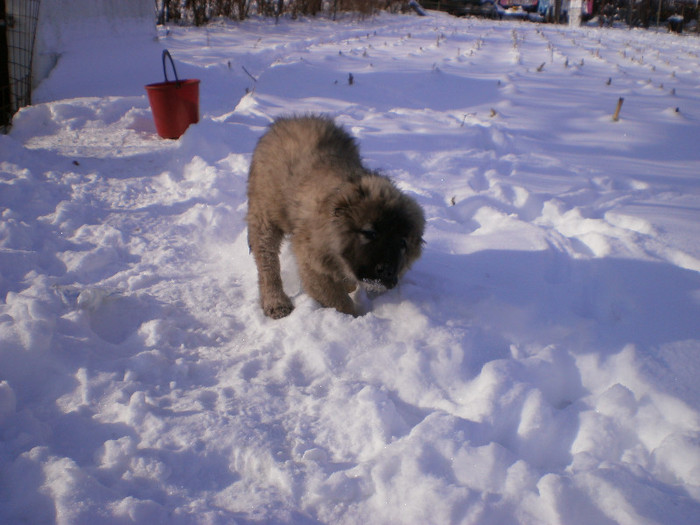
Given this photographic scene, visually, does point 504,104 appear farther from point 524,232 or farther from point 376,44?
point 376,44

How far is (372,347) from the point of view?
8.06 feet

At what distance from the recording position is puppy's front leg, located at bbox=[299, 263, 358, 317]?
2721 millimetres

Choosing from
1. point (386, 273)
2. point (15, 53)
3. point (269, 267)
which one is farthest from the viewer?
point (15, 53)

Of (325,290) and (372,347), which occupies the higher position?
(325,290)

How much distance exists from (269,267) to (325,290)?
0.49 m

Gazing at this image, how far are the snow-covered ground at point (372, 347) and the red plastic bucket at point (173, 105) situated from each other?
0.99 feet

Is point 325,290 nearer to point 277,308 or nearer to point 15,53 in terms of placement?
point 277,308

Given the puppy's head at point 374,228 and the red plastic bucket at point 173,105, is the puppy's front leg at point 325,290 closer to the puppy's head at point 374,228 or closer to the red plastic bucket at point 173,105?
the puppy's head at point 374,228

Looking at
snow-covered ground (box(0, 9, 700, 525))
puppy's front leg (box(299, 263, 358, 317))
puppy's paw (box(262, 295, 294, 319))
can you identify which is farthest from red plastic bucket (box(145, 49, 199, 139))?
puppy's front leg (box(299, 263, 358, 317))

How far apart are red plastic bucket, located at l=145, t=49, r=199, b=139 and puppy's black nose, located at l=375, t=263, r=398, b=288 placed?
4318mm

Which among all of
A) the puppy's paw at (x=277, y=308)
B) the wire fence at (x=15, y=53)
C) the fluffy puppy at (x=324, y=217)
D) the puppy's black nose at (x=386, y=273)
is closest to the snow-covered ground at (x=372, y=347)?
the puppy's paw at (x=277, y=308)

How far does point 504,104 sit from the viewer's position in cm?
652

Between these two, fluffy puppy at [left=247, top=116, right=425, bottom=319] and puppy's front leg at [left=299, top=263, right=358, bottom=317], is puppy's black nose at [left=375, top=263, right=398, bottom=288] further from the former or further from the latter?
puppy's front leg at [left=299, top=263, right=358, bottom=317]

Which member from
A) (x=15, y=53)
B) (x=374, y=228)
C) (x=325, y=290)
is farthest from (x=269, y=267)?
(x=15, y=53)
